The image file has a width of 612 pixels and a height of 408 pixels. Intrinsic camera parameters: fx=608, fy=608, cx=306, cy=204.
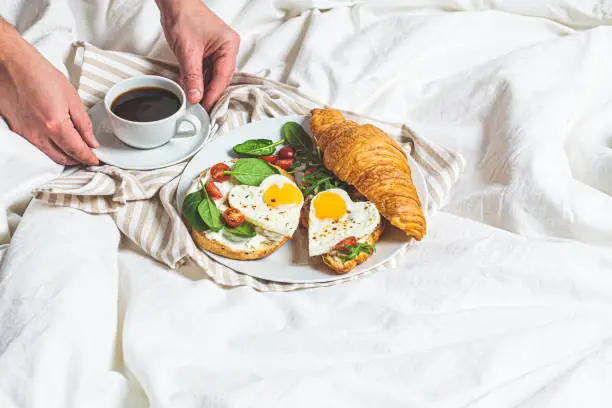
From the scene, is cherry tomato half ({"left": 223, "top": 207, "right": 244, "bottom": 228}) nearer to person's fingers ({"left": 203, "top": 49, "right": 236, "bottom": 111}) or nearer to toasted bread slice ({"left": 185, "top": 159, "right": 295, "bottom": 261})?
toasted bread slice ({"left": 185, "top": 159, "right": 295, "bottom": 261})

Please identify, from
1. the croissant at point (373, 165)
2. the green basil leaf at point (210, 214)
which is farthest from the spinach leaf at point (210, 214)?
the croissant at point (373, 165)

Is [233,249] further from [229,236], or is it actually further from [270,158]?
[270,158]

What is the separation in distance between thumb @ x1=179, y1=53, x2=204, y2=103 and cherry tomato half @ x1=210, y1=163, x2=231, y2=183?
0.29 metres

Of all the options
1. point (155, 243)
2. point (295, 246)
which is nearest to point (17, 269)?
point (155, 243)

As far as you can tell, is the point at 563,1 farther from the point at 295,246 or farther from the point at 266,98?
the point at 295,246

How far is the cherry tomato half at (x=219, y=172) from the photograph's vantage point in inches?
62.1

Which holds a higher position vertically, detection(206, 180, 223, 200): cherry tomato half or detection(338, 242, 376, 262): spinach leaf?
detection(206, 180, 223, 200): cherry tomato half

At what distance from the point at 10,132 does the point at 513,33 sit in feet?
5.36

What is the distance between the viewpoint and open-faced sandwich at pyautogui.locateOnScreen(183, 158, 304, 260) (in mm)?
1463

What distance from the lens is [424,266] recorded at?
4.72 ft

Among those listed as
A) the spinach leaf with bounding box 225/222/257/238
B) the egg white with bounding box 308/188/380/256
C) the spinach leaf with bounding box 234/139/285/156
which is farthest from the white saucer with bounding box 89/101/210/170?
the egg white with bounding box 308/188/380/256

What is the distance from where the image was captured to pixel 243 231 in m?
1.47

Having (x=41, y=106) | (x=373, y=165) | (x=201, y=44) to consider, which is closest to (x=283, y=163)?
(x=373, y=165)

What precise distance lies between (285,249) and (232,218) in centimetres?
16
